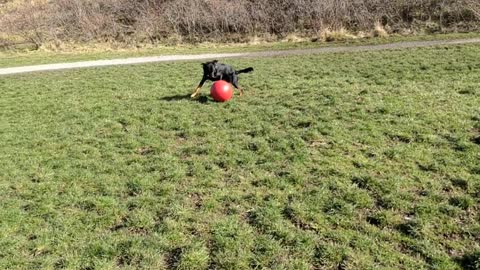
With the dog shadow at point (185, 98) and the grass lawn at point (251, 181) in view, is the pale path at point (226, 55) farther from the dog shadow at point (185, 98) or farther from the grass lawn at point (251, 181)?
the dog shadow at point (185, 98)

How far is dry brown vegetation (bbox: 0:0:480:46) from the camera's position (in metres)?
21.7

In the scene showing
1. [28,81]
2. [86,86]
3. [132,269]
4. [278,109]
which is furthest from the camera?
[28,81]

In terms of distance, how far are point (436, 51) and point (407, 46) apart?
2370 millimetres

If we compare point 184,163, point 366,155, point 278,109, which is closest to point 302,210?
point 366,155

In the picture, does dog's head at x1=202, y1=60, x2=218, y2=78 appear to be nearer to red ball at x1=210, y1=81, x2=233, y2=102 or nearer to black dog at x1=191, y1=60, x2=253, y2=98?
black dog at x1=191, y1=60, x2=253, y2=98

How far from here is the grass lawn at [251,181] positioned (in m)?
4.16

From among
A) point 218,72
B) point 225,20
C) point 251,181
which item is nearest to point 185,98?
point 218,72

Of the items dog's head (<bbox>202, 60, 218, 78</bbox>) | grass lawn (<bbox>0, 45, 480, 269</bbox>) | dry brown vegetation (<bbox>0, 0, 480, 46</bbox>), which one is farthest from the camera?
dry brown vegetation (<bbox>0, 0, 480, 46</bbox>)

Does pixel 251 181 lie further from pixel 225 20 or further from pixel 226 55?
pixel 225 20

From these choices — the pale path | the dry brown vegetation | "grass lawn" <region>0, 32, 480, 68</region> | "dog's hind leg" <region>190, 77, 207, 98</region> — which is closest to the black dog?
"dog's hind leg" <region>190, 77, 207, 98</region>

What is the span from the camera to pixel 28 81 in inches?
578

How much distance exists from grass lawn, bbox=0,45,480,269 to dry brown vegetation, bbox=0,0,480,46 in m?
12.8

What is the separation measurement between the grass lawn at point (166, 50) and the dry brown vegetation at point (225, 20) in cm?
143

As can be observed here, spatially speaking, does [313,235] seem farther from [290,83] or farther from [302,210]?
[290,83]
